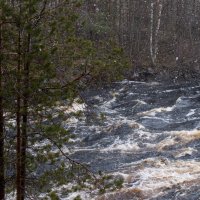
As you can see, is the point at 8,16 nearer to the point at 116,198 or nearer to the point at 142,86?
the point at 116,198

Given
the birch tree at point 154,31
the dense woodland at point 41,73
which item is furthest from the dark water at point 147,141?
the birch tree at point 154,31

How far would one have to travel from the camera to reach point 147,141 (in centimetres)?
1453

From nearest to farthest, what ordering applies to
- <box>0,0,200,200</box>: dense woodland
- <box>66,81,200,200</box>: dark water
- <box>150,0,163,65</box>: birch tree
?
<box>0,0,200,200</box>: dense woodland < <box>66,81,200,200</box>: dark water < <box>150,0,163,65</box>: birch tree

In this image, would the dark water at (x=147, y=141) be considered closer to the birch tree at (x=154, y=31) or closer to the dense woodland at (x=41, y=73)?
the dense woodland at (x=41, y=73)

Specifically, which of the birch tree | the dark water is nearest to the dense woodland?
the dark water

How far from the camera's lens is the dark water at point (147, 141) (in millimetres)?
11102

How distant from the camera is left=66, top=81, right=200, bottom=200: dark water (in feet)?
36.4

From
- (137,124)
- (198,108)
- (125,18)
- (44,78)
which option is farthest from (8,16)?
(125,18)

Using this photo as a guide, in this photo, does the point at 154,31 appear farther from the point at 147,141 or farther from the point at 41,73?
the point at 41,73

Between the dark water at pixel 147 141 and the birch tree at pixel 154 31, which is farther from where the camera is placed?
the birch tree at pixel 154 31

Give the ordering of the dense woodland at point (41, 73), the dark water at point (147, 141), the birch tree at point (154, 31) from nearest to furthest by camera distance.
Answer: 1. the dense woodland at point (41, 73)
2. the dark water at point (147, 141)
3. the birch tree at point (154, 31)

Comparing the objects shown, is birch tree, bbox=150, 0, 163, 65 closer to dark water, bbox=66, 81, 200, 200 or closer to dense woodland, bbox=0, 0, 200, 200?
dark water, bbox=66, 81, 200, 200

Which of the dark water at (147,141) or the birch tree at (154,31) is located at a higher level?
the birch tree at (154,31)

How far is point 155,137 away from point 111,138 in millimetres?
1436
